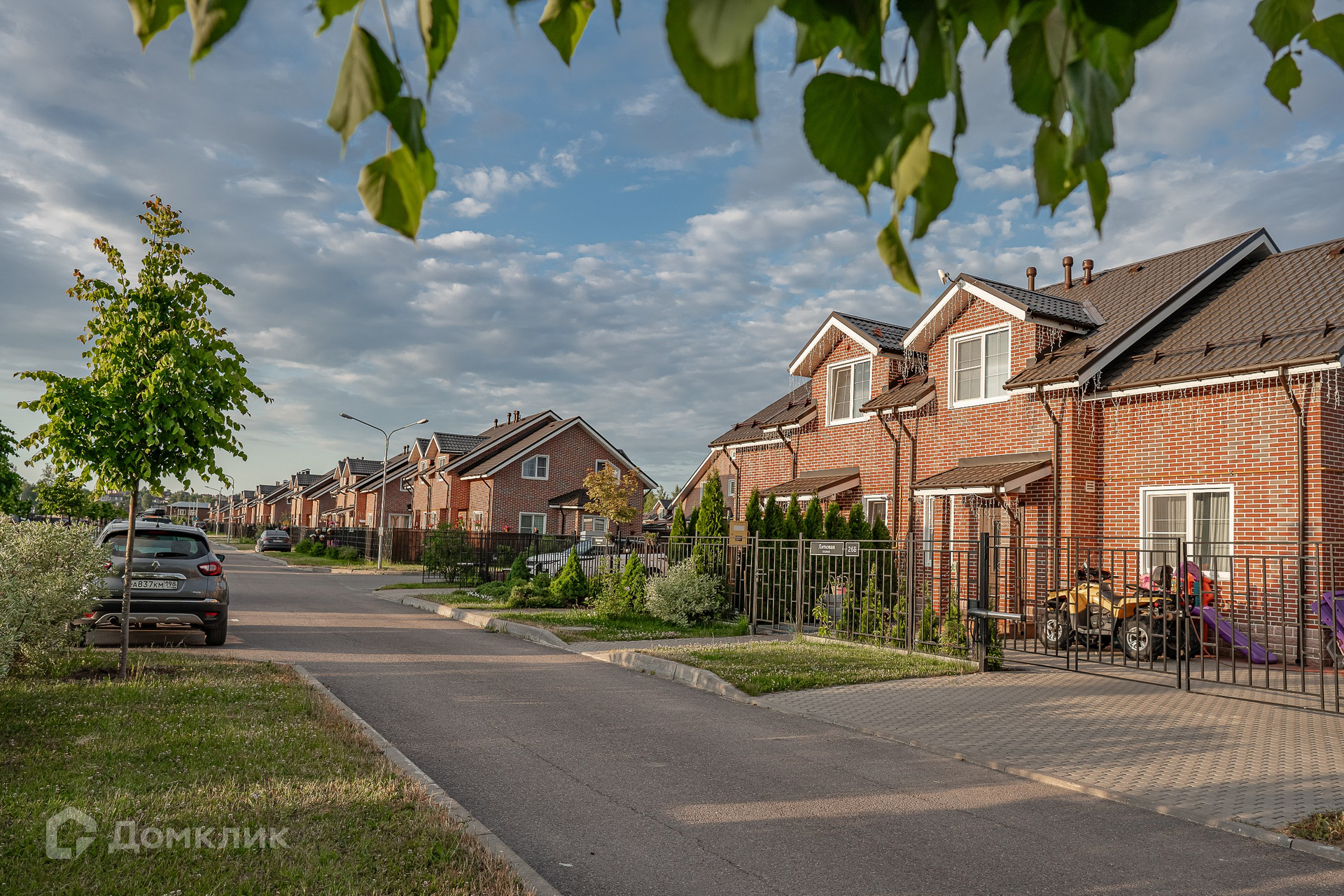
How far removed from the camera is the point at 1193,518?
46.6 ft

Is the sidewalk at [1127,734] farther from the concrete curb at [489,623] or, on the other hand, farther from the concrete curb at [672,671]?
the concrete curb at [489,623]

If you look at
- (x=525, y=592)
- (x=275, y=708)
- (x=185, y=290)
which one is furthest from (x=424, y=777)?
(x=525, y=592)

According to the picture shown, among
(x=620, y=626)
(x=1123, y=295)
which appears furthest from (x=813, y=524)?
(x=1123, y=295)

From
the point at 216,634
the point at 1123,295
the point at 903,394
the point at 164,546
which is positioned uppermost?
the point at 1123,295

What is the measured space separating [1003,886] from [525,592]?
15367 millimetres

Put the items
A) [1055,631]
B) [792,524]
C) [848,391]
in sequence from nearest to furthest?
[1055,631] → [792,524] → [848,391]

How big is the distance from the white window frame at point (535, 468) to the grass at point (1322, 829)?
41.2 meters

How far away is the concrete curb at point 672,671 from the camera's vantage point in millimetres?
9594

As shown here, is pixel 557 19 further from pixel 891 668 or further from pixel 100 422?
pixel 891 668

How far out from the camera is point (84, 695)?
7.73 m

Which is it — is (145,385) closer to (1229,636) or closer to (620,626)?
(620,626)

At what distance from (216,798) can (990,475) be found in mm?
13677

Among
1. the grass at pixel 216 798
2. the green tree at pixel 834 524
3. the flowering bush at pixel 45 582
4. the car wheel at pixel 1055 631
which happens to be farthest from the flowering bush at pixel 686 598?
the flowering bush at pixel 45 582

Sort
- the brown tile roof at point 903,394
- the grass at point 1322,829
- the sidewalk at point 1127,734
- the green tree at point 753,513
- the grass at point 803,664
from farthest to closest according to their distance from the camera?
the brown tile roof at point 903,394
the green tree at point 753,513
the grass at point 803,664
the sidewalk at point 1127,734
the grass at point 1322,829
